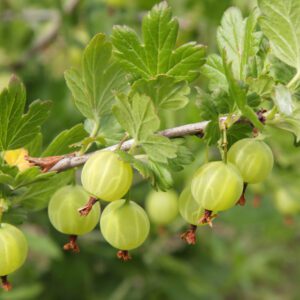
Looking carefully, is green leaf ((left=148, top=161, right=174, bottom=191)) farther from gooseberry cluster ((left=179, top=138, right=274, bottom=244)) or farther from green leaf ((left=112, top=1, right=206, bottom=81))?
green leaf ((left=112, top=1, right=206, bottom=81))

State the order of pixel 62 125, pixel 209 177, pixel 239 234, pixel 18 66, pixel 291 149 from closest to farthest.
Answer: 1. pixel 209 177
2. pixel 291 149
3. pixel 62 125
4. pixel 18 66
5. pixel 239 234

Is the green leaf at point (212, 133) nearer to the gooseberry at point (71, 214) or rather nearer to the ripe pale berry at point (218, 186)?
the ripe pale berry at point (218, 186)

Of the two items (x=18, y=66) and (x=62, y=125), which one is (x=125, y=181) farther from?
(x=18, y=66)

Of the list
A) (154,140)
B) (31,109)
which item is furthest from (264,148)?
(31,109)

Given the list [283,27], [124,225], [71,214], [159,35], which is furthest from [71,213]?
[283,27]

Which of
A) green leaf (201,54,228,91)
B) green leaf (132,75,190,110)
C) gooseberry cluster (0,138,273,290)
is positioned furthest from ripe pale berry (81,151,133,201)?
green leaf (201,54,228,91)

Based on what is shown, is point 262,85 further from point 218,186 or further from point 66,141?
point 66,141
